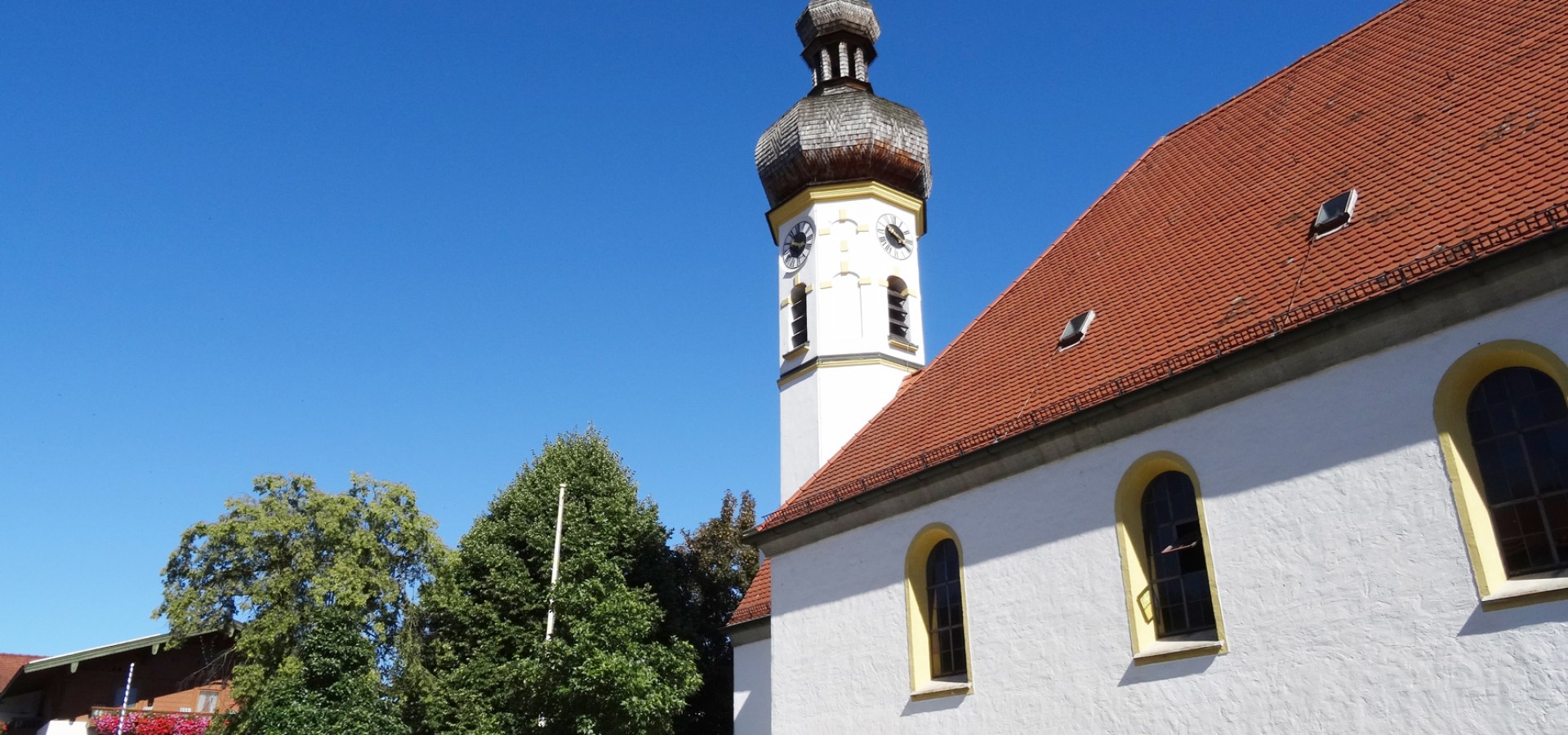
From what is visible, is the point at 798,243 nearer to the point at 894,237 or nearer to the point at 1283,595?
the point at 894,237

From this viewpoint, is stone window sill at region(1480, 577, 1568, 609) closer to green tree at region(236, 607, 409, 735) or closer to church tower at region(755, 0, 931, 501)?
church tower at region(755, 0, 931, 501)

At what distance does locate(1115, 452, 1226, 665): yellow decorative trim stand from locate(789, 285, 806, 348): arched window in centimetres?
1130

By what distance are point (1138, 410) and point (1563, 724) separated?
4.61 metres

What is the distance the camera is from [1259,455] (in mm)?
10570

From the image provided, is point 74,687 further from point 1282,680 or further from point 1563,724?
point 1563,724

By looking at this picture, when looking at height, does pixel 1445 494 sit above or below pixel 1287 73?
below

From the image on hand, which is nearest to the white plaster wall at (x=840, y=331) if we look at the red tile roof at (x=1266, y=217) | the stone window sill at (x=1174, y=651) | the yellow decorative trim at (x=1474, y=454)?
the red tile roof at (x=1266, y=217)

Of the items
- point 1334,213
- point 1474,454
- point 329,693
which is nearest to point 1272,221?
point 1334,213

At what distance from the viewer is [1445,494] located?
906cm

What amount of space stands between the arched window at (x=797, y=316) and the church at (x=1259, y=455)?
18.3 feet

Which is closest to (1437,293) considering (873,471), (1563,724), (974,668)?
(1563,724)

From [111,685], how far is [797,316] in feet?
85.8

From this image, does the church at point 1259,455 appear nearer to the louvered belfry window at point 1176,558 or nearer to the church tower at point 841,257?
the louvered belfry window at point 1176,558

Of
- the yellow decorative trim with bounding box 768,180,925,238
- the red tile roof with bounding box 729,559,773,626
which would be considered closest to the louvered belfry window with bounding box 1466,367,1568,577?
the red tile roof with bounding box 729,559,773,626
